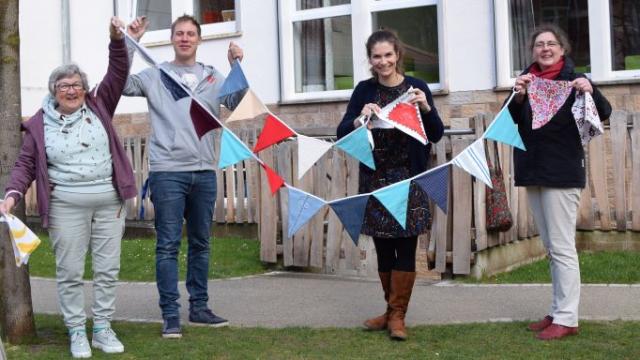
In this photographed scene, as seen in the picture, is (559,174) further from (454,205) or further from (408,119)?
(454,205)

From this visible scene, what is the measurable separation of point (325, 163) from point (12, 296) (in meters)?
3.66

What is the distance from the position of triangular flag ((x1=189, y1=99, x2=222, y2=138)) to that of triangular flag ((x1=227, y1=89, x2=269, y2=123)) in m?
0.14

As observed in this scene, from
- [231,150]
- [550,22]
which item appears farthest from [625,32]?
[231,150]

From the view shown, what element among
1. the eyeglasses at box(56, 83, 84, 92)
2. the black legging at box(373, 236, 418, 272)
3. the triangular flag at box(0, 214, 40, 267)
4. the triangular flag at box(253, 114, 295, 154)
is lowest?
the black legging at box(373, 236, 418, 272)

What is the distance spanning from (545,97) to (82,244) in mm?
3038

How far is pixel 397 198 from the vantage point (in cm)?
573

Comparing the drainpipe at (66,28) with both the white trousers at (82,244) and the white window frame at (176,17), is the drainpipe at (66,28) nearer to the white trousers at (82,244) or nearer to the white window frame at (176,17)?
the white window frame at (176,17)

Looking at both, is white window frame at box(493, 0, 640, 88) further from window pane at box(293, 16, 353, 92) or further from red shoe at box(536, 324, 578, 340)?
red shoe at box(536, 324, 578, 340)

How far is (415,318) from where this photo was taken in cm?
655

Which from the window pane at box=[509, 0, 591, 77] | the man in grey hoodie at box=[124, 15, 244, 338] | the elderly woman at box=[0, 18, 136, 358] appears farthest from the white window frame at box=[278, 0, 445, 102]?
the elderly woman at box=[0, 18, 136, 358]

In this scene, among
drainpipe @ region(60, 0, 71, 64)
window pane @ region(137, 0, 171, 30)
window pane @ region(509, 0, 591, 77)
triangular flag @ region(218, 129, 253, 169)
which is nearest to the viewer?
triangular flag @ region(218, 129, 253, 169)

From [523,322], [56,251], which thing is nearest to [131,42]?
[56,251]

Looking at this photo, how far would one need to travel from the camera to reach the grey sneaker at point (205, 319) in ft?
21.1

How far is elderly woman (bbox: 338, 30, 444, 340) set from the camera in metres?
5.77
